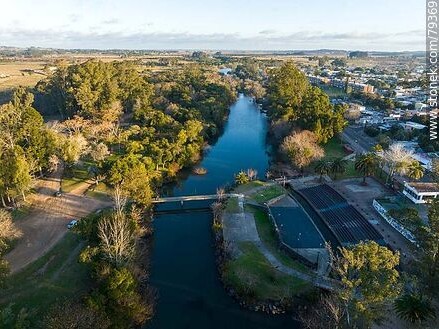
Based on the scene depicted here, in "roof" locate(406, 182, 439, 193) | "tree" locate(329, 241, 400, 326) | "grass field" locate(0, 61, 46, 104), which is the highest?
"grass field" locate(0, 61, 46, 104)

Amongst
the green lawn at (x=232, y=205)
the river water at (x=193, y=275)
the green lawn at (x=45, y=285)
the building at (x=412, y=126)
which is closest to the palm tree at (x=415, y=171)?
the river water at (x=193, y=275)

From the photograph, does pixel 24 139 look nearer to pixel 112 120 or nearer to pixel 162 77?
pixel 112 120

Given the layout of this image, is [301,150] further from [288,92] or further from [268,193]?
[288,92]

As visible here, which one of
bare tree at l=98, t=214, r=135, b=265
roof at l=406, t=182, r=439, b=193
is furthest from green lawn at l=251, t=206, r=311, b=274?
roof at l=406, t=182, r=439, b=193

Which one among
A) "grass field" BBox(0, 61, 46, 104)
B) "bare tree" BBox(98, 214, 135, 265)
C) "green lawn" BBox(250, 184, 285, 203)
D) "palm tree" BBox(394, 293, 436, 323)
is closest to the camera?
"palm tree" BBox(394, 293, 436, 323)

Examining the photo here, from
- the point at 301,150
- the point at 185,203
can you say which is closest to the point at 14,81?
the point at 185,203

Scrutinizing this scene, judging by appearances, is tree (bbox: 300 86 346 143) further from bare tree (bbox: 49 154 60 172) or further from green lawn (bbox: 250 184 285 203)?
bare tree (bbox: 49 154 60 172)

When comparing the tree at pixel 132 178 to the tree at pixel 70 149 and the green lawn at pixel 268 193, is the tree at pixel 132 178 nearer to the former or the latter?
the tree at pixel 70 149

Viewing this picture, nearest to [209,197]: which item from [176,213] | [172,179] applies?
[176,213]
